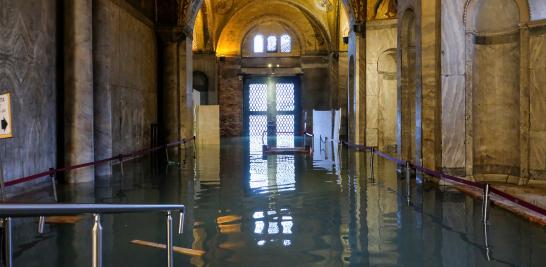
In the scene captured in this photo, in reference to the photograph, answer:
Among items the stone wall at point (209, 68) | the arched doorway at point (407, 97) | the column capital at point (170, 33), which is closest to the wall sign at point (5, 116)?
the arched doorway at point (407, 97)

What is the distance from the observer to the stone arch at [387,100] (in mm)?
18609

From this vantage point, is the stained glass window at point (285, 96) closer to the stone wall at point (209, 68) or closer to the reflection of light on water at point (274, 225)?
the stone wall at point (209, 68)

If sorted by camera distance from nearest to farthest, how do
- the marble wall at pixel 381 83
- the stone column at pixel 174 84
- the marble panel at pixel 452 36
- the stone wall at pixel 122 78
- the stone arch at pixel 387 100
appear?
the marble panel at pixel 452 36
the stone wall at pixel 122 78
the marble wall at pixel 381 83
the stone arch at pixel 387 100
the stone column at pixel 174 84

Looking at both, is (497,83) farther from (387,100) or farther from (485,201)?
(387,100)

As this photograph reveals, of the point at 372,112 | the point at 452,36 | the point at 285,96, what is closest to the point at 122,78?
the point at 372,112

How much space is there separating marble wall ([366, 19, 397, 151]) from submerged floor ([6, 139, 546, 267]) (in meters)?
8.13

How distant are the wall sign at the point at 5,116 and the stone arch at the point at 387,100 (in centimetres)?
1465

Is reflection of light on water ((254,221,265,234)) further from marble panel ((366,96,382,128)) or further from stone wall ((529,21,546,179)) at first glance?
marble panel ((366,96,382,128))

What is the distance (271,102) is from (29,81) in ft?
83.3

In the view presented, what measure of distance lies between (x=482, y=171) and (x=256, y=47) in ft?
82.2

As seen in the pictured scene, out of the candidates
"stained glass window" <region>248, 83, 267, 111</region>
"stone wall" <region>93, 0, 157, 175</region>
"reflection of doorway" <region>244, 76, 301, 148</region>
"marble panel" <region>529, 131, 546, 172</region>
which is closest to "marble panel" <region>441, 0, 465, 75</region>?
"marble panel" <region>529, 131, 546, 172</region>

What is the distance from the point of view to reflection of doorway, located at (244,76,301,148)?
3478 cm

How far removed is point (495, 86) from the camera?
33.7 ft

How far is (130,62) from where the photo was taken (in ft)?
53.4
